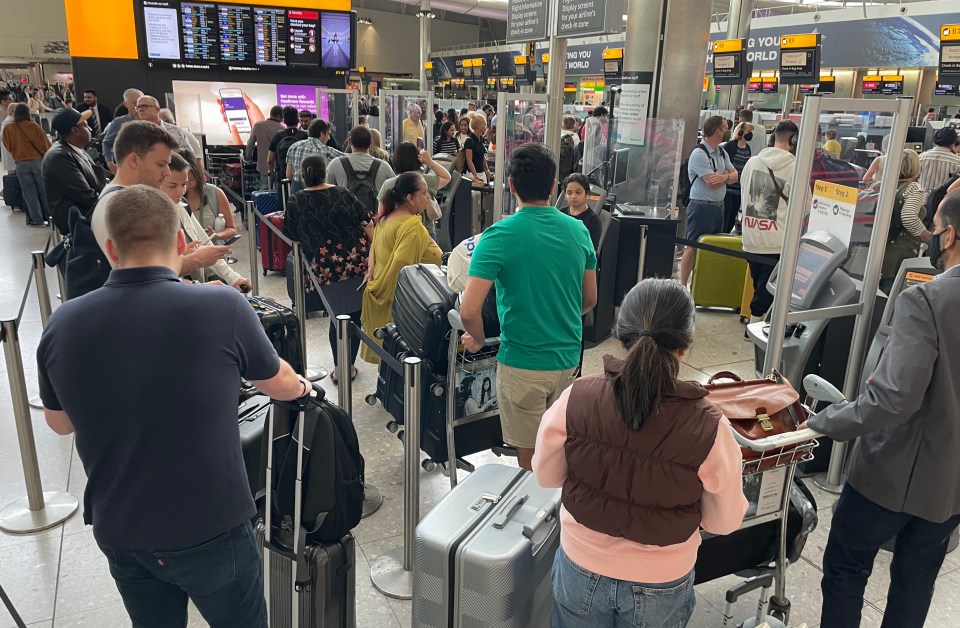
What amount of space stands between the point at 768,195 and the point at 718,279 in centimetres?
119

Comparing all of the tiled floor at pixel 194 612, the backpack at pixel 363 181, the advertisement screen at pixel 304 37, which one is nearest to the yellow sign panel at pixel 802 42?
the backpack at pixel 363 181

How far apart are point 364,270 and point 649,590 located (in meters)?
3.29

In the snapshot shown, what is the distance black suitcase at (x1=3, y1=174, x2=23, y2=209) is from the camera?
33.7ft

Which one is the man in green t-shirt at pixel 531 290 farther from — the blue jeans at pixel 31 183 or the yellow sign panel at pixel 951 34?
the yellow sign panel at pixel 951 34

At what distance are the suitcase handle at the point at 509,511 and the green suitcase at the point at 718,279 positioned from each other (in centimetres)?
455

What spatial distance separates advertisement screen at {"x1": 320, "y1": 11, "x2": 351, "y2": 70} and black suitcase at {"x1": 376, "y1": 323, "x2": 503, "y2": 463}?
33.6ft

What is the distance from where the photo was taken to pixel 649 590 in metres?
1.66

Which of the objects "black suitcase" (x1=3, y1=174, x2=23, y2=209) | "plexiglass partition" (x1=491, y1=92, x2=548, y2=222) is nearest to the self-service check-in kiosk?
"plexiglass partition" (x1=491, y1=92, x2=548, y2=222)

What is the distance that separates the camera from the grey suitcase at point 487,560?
2047 millimetres

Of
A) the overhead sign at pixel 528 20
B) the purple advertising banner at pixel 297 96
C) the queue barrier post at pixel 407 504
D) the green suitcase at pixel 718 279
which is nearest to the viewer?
the queue barrier post at pixel 407 504

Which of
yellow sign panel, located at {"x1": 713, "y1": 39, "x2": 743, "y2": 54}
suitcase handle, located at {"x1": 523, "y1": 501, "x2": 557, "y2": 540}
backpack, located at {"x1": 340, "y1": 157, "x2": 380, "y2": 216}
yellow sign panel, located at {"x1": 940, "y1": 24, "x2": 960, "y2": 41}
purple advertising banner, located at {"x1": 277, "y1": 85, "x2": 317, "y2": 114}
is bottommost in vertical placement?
suitcase handle, located at {"x1": 523, "y1": 501, "x2": 557, "y2": 540}

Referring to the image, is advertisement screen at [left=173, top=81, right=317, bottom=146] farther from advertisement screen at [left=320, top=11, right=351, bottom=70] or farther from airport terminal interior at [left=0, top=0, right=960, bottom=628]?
advertisement screen at [left=320, top=11, right=351, bottom=70]

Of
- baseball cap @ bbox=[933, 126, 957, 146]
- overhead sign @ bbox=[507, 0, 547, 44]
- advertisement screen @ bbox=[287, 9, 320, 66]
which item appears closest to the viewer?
overhead sign @ bbox=[507, 0, 547, 44]

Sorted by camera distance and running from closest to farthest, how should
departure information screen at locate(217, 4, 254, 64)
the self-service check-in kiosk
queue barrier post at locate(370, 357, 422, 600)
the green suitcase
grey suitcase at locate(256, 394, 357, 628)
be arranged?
grey suitcase at locate(256, 394, 357, 628), queue barrier post at locate(370, 357, 422, 600), the self-service check-in kiosk, the green suitcase, departure information screen at locate(217, 4, 254, 64)
